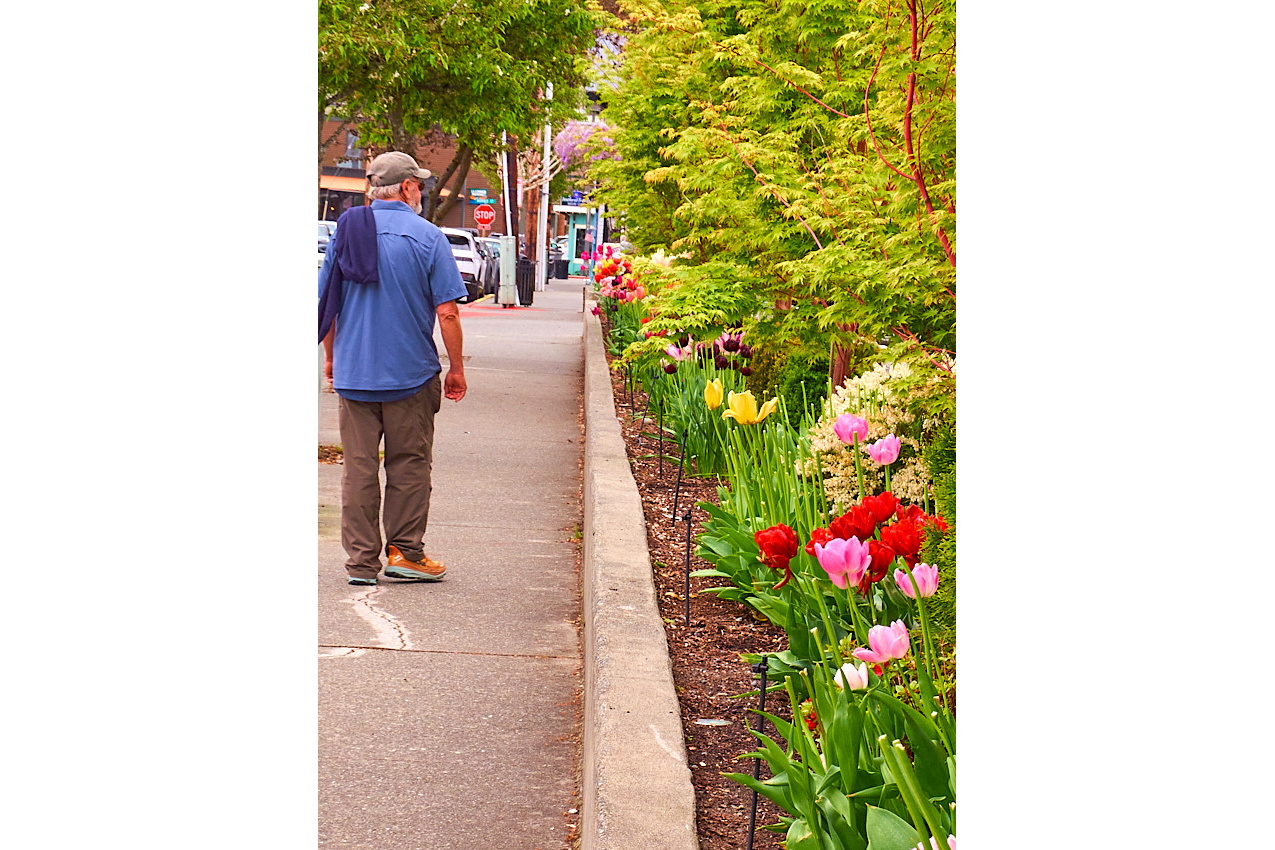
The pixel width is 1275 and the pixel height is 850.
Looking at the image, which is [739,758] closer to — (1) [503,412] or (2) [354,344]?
(2) [354,344]

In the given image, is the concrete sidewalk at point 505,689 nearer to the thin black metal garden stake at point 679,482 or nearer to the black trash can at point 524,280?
the thin black metal garden stake at point 679,482

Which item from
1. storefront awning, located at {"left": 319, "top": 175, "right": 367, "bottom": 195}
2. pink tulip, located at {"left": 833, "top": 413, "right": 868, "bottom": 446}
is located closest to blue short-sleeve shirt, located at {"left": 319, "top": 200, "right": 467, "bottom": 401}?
pink tulip, located at {"left": 833, "top": 413, "right": 868, "bottom": 446}

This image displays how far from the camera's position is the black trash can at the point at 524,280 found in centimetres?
3375

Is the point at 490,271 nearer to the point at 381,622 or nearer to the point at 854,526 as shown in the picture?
the point at 381,622

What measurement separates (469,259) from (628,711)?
30.4 m

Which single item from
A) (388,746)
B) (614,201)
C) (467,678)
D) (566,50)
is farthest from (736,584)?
(614,201)

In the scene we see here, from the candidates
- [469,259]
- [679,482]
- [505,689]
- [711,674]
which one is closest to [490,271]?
[469,259]

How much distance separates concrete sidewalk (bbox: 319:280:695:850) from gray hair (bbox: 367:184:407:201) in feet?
4.95

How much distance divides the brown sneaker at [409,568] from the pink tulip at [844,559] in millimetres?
3510

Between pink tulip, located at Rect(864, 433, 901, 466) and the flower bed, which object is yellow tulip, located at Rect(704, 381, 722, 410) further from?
pink tulip, located at Rect(864, 433, 901, 466)

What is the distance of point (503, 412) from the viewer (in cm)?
1230

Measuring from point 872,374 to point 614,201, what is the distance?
10.1 metres

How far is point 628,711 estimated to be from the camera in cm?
334

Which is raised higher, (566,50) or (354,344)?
(566,50)
